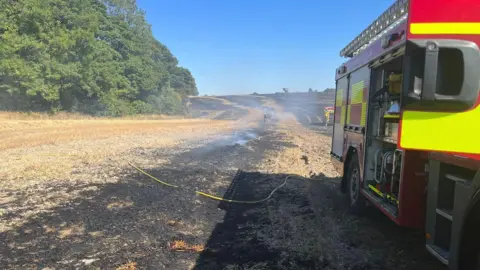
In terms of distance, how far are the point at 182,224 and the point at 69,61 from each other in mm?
29951

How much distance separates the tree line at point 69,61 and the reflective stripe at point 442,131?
28513mm

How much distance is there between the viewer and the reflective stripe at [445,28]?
8.37 feet

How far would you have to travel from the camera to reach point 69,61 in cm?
3116

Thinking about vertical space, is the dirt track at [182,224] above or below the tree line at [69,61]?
below

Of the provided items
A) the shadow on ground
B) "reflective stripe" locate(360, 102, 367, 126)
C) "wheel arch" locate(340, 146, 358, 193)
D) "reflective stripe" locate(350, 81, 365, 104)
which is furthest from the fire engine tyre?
"reflective stripe" locate(350, 81, 365, 104)

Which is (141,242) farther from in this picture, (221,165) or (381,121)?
(221,165)

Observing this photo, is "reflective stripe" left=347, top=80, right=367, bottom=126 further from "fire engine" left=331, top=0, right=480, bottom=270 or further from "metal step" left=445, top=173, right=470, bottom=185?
"metal step" left=445, top=173, right=470, bottom=185

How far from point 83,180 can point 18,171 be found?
1943mm

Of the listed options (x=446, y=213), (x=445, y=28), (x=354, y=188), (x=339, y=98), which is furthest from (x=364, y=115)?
(x=445, y=28)

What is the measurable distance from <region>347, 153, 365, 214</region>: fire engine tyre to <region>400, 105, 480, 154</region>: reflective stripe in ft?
11.5

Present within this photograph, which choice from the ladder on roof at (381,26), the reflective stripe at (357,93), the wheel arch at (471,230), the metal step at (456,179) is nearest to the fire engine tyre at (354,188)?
the reflective stripe at (357,93)

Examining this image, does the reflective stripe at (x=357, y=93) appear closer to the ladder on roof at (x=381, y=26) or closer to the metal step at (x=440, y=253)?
the ladder on roof at (x=381, y=26)

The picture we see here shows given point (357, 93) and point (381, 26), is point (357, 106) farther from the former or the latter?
point (381, 26)

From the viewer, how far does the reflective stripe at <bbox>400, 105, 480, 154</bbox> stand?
258 centimetres
